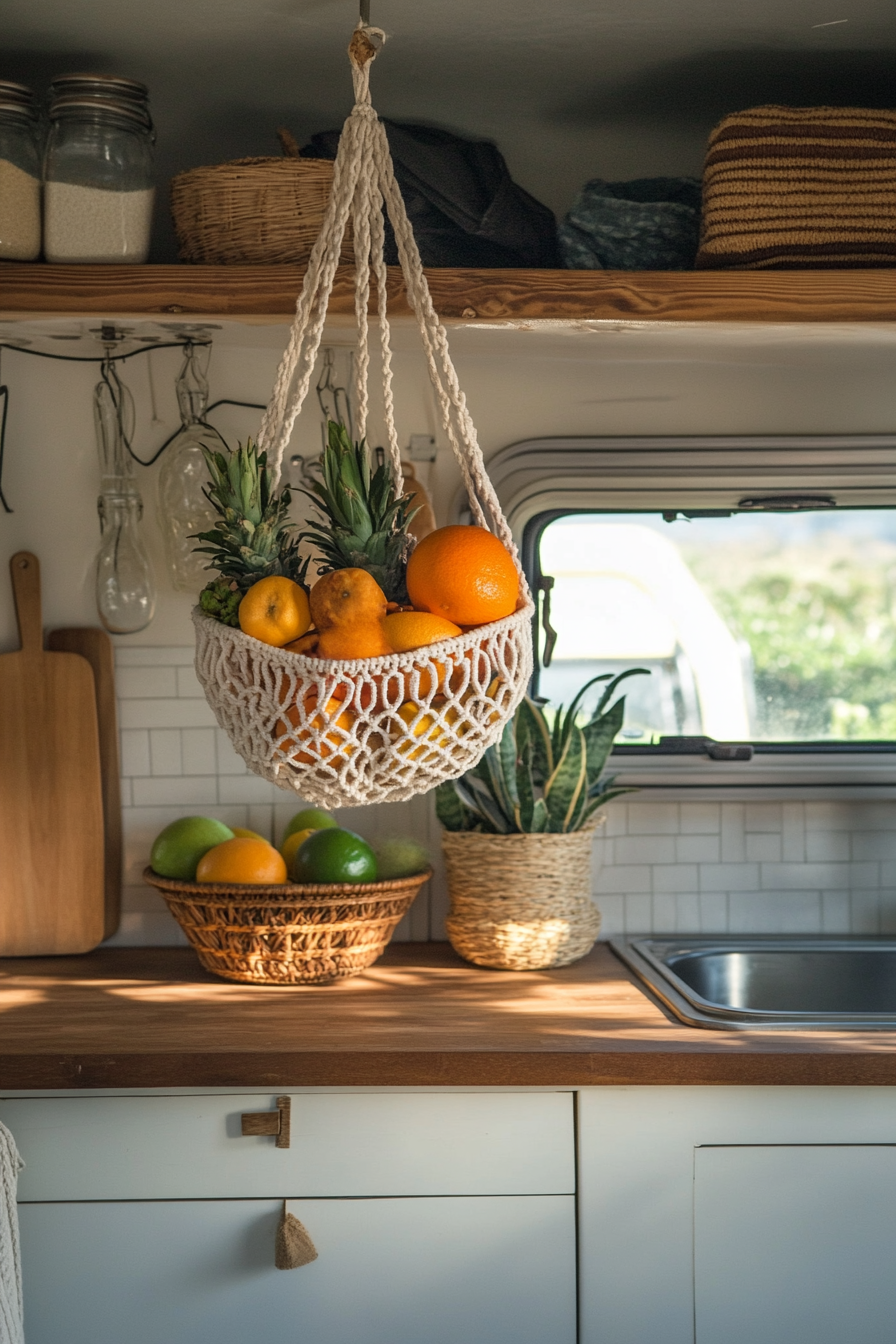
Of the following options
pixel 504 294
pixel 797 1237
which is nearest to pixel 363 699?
pixel 504 294

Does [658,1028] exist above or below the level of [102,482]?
below

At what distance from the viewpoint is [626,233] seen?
1.78 m

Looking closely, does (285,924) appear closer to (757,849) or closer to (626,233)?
(757,849)

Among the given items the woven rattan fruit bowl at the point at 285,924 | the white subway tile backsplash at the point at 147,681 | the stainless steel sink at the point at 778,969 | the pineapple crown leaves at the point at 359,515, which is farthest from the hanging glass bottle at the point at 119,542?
the stainless steel sink at the point at 778,969

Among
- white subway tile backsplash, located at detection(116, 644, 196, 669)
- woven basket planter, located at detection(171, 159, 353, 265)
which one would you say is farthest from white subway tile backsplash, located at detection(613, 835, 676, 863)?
woven basket planter, located at detection(171, 159, 353, 265)

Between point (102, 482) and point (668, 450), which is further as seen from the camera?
point (668, 450)

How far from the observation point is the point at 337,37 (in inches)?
69.9

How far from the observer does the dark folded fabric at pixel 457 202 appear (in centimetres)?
175

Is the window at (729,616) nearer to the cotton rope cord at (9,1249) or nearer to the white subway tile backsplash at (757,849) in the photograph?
the white subway tile backsplash at (757,849)

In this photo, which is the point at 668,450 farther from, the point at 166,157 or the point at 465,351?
the point at 166,157

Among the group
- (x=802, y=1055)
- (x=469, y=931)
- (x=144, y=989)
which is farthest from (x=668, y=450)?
(x=144, y=989)

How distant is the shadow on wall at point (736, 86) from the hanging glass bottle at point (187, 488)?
82cm

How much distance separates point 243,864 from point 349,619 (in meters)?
0.81

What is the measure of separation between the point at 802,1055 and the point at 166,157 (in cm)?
174
